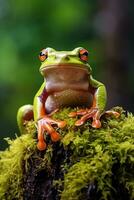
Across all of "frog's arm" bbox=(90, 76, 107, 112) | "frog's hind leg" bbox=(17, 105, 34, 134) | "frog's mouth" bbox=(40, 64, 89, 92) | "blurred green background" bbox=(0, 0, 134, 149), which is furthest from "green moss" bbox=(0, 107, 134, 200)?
"blurred green background" bbox=(0, 0, 134, 149)

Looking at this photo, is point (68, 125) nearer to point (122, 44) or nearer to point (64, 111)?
point (64, 111)

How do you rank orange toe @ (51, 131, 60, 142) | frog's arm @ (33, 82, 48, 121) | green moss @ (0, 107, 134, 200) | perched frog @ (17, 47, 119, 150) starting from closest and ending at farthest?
green moss @ (0, 107, 134, 200) → orange toe @ (51, 131, 60, 142) → perched frog @ (17, 47, 119, 150) → frog's arm @ (33, 82, 48, 121)

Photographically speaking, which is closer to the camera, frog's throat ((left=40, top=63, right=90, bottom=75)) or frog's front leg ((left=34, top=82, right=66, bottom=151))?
frog's front leg ((left=34, top=82, right=66, bottom=151))

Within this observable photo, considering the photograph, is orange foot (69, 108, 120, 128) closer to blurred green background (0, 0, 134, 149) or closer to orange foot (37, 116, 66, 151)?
orange foot (37, 116, 66, 151)

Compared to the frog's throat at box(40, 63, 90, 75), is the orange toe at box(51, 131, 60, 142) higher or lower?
lower

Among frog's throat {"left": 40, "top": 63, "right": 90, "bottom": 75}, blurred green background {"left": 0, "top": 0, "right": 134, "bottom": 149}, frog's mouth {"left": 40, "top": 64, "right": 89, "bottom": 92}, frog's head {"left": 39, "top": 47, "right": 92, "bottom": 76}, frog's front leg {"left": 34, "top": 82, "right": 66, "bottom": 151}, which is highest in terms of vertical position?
blurred green background {"left": 0, "top": 0, "right": 134, "bottom": 149}

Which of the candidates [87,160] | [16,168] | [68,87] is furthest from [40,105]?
[87,160]
